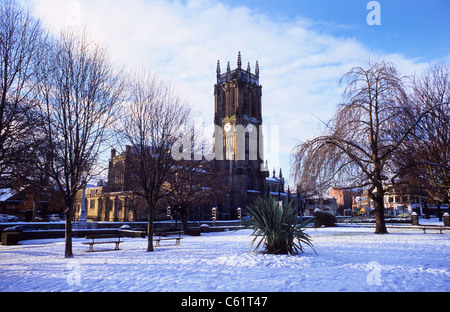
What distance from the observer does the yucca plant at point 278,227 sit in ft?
37.5

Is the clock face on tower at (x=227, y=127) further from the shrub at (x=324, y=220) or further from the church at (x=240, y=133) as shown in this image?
the shrub at (x=324, y=220)

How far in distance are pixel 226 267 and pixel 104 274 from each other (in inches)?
129

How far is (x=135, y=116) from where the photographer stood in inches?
595

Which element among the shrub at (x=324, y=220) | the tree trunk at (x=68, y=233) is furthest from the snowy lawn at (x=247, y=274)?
the shrub at (x=324, y=220)

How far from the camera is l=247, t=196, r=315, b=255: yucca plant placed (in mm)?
11438

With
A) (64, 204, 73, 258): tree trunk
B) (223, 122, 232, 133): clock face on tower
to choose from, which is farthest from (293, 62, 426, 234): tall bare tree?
(223, 122, 232, 133): clock face on tower

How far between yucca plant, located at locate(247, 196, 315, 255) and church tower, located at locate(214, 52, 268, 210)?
55.9 m

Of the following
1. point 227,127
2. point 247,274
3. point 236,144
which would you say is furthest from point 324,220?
point 227,127

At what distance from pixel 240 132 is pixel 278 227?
65.3m

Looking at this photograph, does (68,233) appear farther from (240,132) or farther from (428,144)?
(240,132)

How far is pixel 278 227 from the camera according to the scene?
37.8 feet
